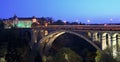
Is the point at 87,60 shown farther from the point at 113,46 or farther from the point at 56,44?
the point at 56,44

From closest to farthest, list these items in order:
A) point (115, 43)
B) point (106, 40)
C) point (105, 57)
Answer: point (105, 57) < point (115, 43) < point (106, 40)

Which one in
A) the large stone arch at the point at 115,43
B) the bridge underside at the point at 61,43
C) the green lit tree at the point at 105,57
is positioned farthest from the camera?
the bridge underside at the point at 61,43

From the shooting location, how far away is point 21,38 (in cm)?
5778

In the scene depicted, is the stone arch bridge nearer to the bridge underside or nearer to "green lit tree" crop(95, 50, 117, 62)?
the bridge underside

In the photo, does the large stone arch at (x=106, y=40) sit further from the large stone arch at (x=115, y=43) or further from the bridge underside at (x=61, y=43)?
the bridge underside at (x=61, y=43)

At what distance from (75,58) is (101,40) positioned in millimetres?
2952

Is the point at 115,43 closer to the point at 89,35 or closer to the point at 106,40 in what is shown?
the point at 106,40

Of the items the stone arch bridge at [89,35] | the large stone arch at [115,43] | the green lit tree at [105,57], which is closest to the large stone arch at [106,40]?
→ the stone arch bridge at [89,35]

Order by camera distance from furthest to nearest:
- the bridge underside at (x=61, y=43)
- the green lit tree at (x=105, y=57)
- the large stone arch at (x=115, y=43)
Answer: the bridge underside at (x=61, y=43), the large stone arch at (x=115, y=43), the green lit tree at (x=105, y=57)

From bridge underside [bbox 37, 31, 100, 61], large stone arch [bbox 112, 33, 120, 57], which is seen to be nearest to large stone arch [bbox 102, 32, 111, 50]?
large stone arch [bbox 112, 33, 120, 57]

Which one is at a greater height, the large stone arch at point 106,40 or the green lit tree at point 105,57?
the large stone arch at point 106,40

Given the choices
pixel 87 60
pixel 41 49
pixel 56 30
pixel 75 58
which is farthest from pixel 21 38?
pixel 75 58

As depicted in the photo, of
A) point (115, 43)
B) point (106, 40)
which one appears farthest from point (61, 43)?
point (115, 43)

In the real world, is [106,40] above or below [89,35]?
below
